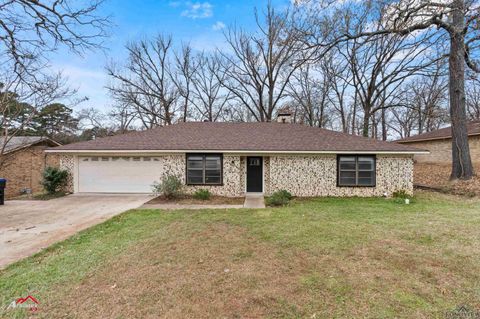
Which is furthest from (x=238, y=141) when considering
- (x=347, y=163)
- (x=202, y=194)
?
(x=347, y=163)

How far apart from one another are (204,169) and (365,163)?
7.39 metres

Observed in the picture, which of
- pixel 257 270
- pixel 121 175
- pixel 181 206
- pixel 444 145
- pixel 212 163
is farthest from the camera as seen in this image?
pixel 444 145

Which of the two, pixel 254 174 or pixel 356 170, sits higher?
pixel 356 170

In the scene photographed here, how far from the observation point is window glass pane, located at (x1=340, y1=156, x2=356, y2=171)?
10.6 meters

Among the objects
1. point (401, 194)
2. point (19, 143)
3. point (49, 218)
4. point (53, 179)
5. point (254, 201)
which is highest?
point (19, 143)

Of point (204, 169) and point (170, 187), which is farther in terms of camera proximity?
point (204, 169)

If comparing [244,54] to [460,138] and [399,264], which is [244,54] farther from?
[399,264]

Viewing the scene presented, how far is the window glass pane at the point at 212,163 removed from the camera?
1077 cm

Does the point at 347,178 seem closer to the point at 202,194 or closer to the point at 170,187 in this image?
the point at 202,194

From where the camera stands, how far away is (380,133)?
3419cm

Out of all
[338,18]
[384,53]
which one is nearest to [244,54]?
[384,53]

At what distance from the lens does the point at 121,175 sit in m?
11.1
